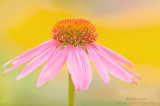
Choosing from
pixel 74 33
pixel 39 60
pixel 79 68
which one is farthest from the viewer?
pixel 74 33

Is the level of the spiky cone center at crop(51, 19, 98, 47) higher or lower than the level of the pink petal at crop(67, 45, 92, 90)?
higher

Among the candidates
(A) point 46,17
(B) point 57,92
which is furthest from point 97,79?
(A) point 46,17

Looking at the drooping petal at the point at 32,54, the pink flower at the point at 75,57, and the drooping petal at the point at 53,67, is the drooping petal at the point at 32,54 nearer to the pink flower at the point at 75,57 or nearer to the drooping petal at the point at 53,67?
the pink flower at the point at 75,57

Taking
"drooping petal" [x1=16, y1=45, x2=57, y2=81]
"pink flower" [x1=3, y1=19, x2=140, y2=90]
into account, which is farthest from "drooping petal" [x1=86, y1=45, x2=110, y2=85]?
"drooping petal" [x1=16, y1=45, x2=57, y2=81]

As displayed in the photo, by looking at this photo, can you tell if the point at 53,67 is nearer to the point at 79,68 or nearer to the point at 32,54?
the point at 79,68

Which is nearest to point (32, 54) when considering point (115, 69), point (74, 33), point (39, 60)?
point (39, 60)

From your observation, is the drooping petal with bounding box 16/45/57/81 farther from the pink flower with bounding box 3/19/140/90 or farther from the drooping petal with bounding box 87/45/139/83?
the drooping petal with bounding box 87/45/139/83
